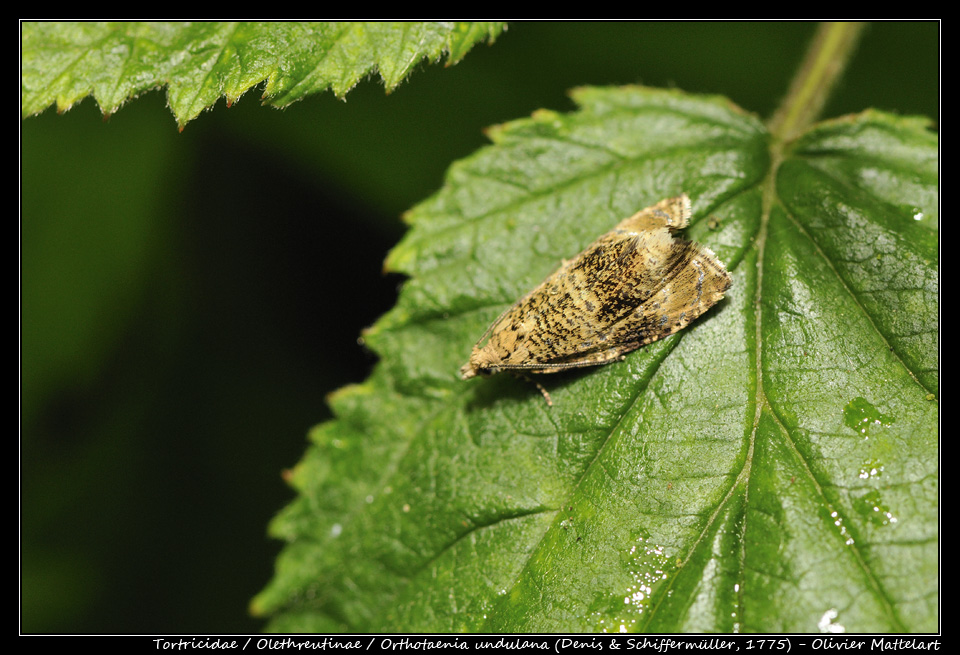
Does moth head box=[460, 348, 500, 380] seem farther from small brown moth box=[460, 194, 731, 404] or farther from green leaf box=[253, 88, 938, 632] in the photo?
green leaf box=[253, 88, 938, 632]

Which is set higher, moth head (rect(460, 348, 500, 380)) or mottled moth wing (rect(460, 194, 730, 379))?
mottled moth wing (rect(460, 194, 730, 379))

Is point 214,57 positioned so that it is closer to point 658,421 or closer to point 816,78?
point 658,421

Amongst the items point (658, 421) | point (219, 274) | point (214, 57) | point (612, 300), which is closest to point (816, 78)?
point (612, 300)

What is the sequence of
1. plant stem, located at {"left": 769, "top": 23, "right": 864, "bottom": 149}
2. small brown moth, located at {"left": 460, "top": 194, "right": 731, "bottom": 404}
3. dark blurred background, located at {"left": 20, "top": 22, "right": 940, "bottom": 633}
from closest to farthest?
small brown moth, located at {"left": 460, "top": 194, "right": 731, "bottom": 404}
plant stem, located at {"left": 769, "top": 23, "right": 864, "bottom": 149}
dark blurred background, located at {"left": 20, "top": 22, "right": 940, "bottom": 633}

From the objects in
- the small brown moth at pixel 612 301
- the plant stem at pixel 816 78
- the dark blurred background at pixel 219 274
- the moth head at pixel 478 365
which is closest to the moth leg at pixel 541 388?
the small brown moth at pixel 612 301

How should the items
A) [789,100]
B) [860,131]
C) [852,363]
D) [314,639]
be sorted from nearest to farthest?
[852,363] < [860,131] < [314,639] < [789,100]

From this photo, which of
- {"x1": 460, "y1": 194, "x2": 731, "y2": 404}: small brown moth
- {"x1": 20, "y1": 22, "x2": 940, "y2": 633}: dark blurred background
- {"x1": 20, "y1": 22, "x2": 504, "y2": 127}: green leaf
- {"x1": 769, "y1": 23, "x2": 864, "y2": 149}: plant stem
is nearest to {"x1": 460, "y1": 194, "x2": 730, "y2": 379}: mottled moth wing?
{"x1": 460, "y1": 194, "x2": 731, "y2": 404}: small brown moth

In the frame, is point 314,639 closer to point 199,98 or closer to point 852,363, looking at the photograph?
point 199,98

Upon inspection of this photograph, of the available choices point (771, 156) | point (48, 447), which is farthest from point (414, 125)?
point (48, 447)
